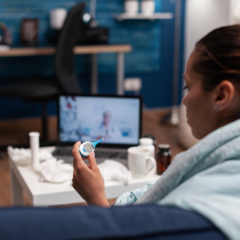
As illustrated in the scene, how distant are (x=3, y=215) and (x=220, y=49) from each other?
464mm

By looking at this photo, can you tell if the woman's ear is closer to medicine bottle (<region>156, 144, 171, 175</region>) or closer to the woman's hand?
the woman's hand

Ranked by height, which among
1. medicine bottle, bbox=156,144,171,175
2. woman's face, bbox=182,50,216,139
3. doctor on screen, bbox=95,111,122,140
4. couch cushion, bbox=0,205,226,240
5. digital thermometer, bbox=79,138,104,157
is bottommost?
medicine bottle, bbox=156,144,171,175

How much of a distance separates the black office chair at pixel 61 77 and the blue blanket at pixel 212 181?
7.74 feet

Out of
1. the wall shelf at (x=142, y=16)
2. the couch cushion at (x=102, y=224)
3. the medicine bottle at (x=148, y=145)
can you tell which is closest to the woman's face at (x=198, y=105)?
the couch cushion at (x=102, y=224)

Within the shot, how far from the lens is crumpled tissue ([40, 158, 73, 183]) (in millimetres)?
1407

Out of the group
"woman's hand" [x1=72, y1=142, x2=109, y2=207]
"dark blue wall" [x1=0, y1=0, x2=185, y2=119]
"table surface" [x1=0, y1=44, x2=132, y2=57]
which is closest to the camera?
"woman's hand" [x1=72, y1=142, x2=109, y2=207]

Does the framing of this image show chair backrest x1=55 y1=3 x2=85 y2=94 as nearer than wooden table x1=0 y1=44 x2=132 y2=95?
Yes

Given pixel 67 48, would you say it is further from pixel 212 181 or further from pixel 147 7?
pixel 212 181

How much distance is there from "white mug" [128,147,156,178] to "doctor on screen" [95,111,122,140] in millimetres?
229

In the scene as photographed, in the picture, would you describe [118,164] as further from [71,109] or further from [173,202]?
[173,202]

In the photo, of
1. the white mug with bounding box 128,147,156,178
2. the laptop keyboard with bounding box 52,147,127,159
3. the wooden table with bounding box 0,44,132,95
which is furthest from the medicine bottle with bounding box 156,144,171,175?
the wooden table with bounding box 0,44,132,95

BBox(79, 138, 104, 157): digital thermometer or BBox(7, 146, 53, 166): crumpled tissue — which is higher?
BBox(79, 138, 104, 157): digital thermometer

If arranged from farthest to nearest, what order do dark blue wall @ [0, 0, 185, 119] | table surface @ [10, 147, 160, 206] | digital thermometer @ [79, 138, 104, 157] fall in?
dark blue wall @ [0, 0, 185, 119]
table surface @ [10, 147, 160, 206]
digital thermometer @ [79, 138, 104, 157]

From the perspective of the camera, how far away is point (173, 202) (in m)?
0.61
